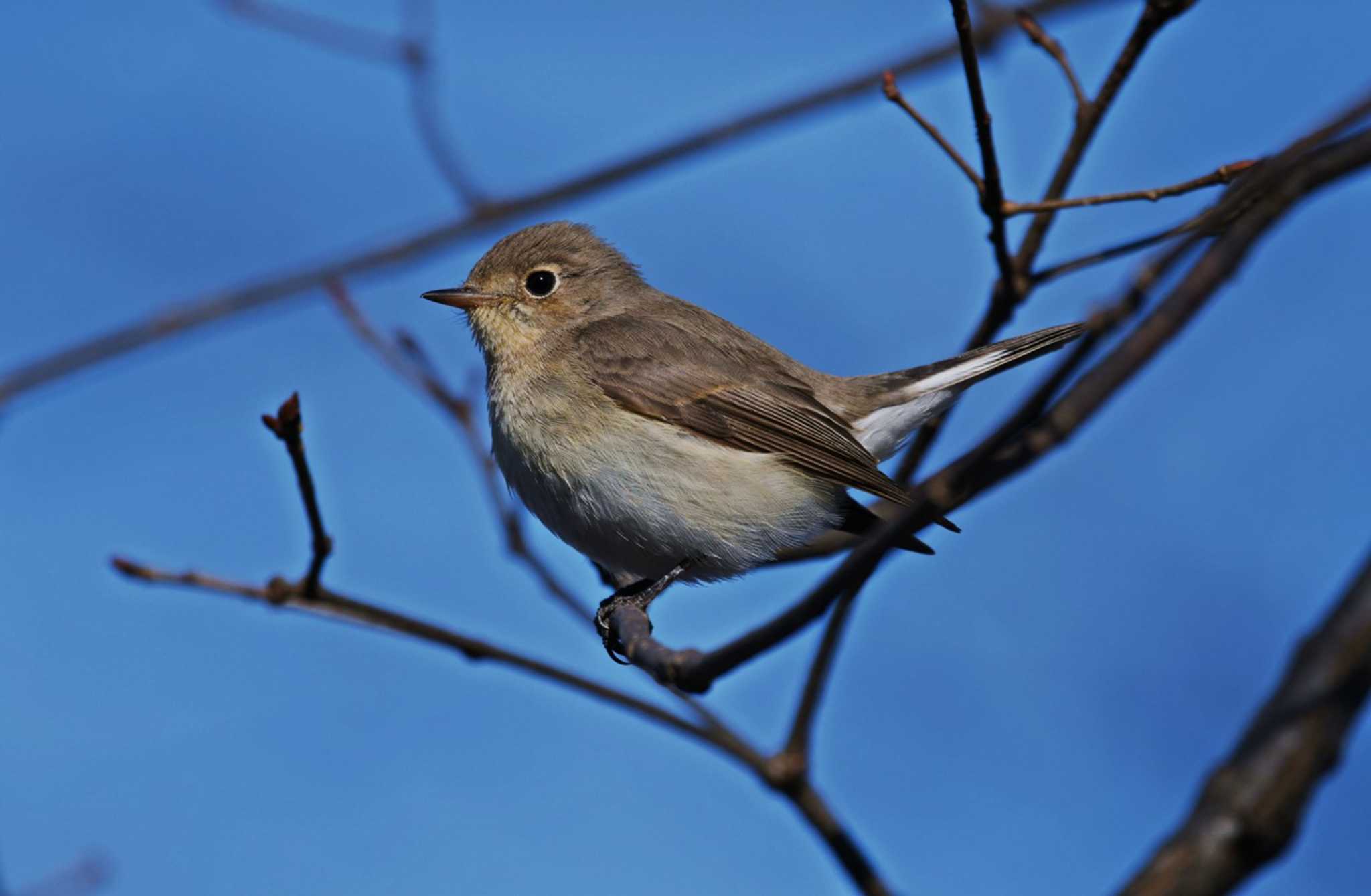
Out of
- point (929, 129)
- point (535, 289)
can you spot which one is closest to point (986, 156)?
point (929, 129)

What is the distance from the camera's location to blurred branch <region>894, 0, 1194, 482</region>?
3672 millimetres

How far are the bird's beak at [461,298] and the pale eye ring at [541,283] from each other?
129mm

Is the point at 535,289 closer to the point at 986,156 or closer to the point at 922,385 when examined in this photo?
the point at 922,385

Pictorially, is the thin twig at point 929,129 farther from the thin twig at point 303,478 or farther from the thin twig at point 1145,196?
the thin twig at point 303,478

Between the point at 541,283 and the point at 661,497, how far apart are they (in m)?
1.32

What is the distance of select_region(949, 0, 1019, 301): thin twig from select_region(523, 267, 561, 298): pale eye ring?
2135 mm

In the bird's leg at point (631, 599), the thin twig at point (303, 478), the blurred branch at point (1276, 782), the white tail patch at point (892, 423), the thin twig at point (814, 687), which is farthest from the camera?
the white tail patch at point (892, 423)

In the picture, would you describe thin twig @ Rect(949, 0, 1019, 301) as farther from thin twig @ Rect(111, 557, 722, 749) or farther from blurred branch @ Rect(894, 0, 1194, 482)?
thin twig @ Rect(111, 557, 722, 749)

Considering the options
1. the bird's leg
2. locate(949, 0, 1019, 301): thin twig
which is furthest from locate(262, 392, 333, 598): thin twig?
locate(949, 0, 1019, 301): thin twig

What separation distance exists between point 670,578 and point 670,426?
552 millimetres

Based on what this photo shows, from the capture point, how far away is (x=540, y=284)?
218 inches

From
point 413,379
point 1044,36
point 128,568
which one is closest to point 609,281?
point 413,379

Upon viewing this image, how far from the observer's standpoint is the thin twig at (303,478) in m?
3.06

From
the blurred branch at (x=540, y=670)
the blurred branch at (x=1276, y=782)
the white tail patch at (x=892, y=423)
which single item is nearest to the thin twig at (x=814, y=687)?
the blurred branch at (x=540, y=670)
